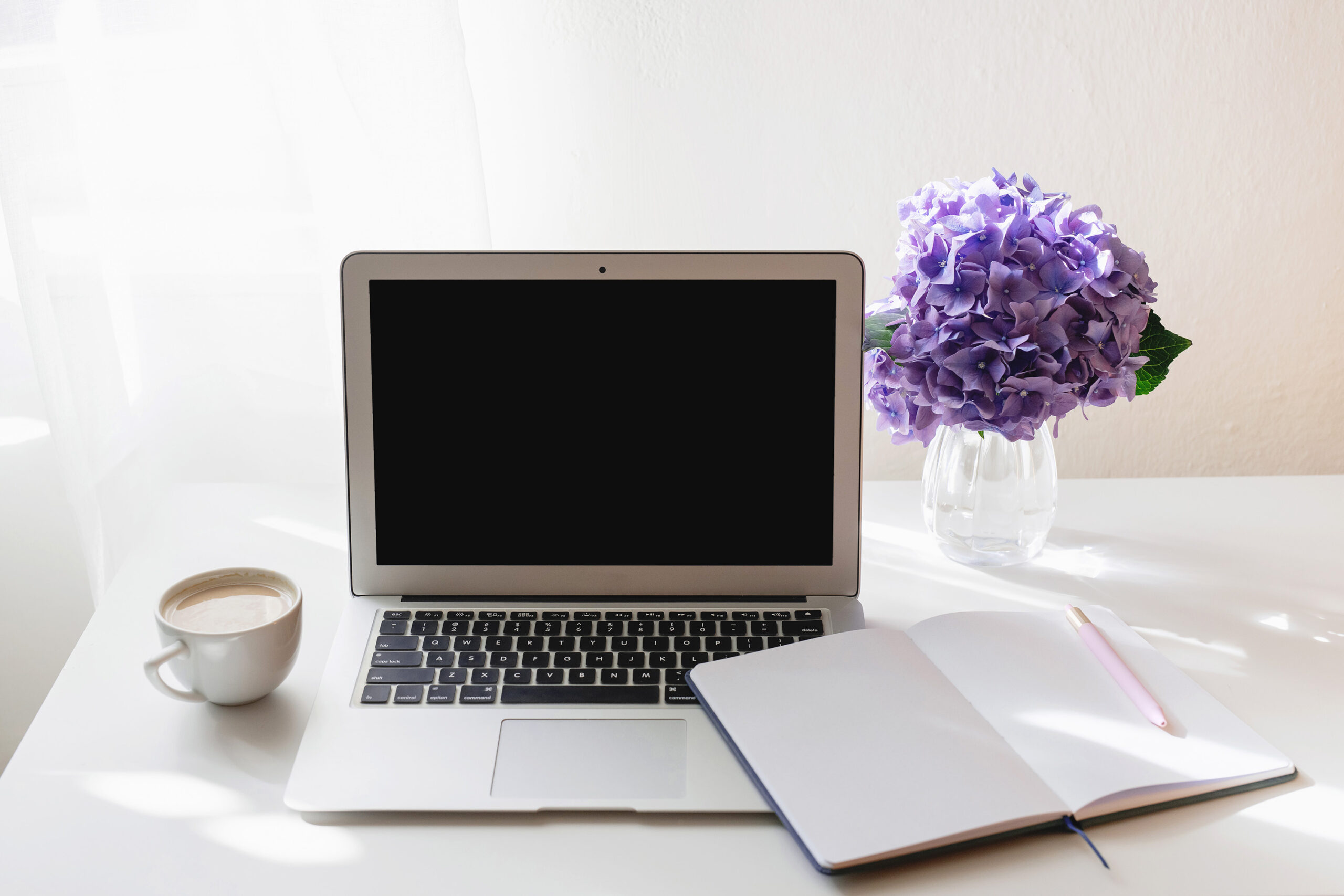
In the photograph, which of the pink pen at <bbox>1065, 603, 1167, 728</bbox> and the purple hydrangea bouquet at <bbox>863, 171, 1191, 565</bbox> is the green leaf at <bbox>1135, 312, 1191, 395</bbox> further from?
the pink pen at <bbox>1065, 603, 1167, 728</bbox>

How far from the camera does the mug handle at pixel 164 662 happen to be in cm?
64

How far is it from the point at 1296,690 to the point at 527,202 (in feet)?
3.29

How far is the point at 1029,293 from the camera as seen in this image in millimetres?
744

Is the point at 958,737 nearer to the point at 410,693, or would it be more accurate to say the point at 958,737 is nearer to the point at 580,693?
the point at 580,693

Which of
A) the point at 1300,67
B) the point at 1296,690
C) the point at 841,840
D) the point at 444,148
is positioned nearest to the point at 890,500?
the point at 1296,690

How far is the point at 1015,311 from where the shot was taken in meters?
0.74

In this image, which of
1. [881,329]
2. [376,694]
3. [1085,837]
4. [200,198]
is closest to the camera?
[1085,837]

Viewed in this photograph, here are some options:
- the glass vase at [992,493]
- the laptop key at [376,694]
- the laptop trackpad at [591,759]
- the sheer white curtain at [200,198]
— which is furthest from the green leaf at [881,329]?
the sheer white curtain at [200,198]

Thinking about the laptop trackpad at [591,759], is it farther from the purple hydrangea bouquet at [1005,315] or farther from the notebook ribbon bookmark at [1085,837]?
the purple hydrangea bouquet at [1005,315]

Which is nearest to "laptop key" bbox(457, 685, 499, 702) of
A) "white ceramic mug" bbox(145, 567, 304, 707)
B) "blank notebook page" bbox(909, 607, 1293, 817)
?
"white ceramic mug" bbox(145, 567, 304, 707)

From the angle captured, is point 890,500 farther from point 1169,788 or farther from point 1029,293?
point 1169,788

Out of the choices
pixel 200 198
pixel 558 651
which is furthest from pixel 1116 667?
pixel 200 198

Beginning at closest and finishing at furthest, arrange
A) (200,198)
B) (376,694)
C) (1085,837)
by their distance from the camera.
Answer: (1085,837)
(376,694)
(200,198)

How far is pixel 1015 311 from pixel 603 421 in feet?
1.08
